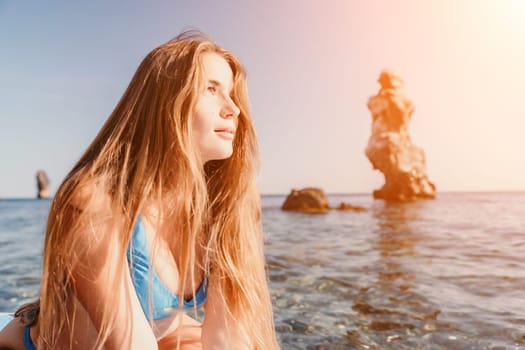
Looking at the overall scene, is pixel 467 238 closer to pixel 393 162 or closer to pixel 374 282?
pixel 374 282

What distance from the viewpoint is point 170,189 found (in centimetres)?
192

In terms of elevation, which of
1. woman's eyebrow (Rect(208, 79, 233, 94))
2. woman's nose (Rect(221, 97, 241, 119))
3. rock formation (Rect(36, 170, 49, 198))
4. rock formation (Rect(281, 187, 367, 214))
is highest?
woman's eyebrow (Rect(208, 79, 233, 94))

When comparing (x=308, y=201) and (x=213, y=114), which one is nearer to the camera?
(x=213, y=114)

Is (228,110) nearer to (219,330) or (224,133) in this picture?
(224,133)

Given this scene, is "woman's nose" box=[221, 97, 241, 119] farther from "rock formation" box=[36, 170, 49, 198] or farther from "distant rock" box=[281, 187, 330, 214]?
"rock formation" box=[36, 170, 49, 198]

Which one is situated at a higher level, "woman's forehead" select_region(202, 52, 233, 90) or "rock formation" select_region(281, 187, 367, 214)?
"woman's forehead" select_region(202, 52, 233, 90)

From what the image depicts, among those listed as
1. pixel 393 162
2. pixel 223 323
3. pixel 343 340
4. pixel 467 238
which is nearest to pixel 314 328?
pixel 343 340

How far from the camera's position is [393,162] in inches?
1943

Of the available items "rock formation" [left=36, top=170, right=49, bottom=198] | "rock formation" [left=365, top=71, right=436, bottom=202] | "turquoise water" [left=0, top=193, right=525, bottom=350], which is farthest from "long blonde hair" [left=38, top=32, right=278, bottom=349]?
"rock formation" [left=36, top=170, right=49, bottom=198]

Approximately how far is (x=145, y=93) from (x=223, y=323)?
3.65 feet

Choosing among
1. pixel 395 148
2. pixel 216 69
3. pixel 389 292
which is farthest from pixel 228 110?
pixel 395 148

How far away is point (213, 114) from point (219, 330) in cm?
100

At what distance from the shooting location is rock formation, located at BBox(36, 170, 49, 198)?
8456 centimetres

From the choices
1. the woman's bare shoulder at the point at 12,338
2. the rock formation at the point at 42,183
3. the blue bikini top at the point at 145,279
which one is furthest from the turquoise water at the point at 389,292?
the rock formation at the point at 42,183
